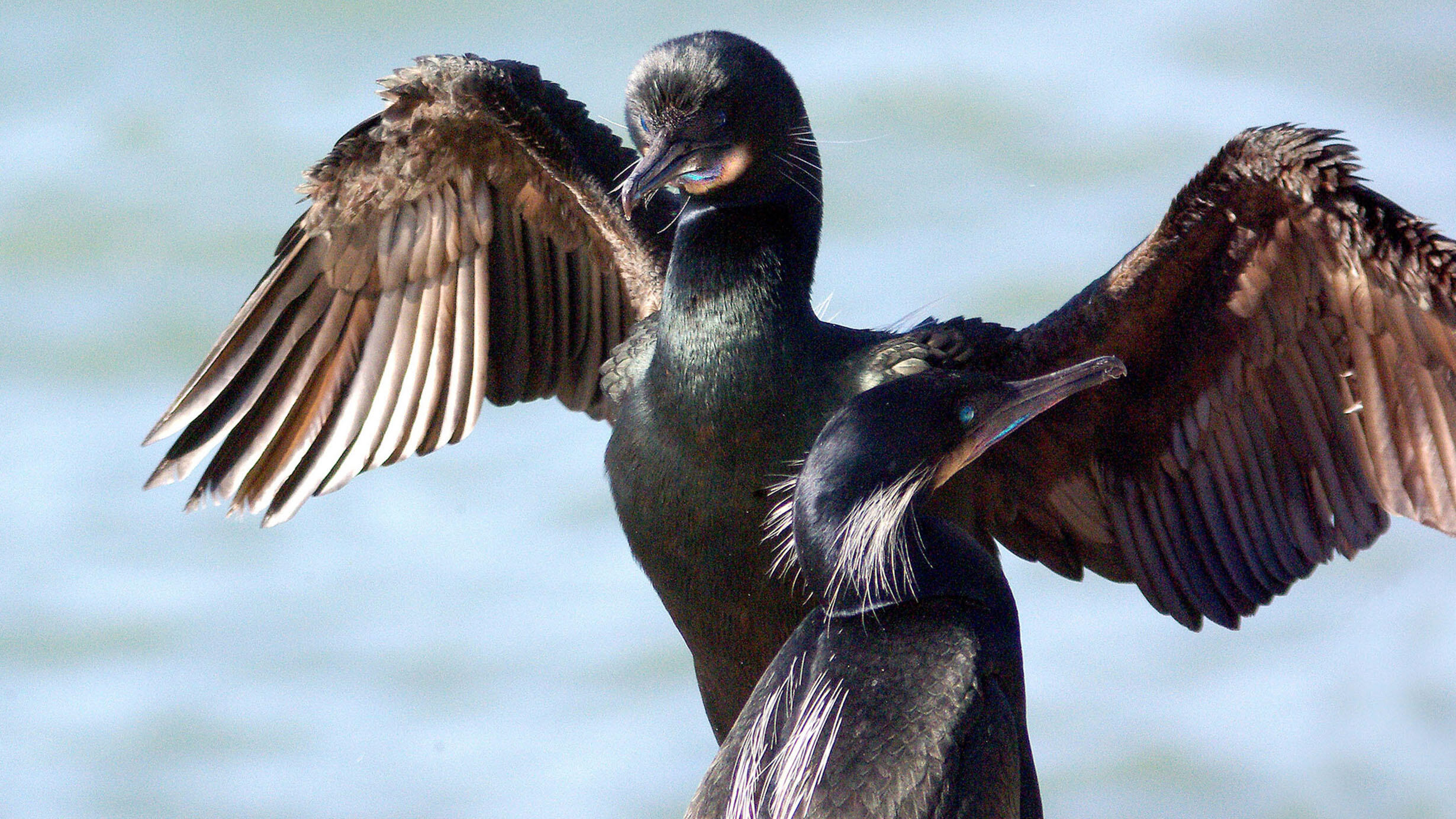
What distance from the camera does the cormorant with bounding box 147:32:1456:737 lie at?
561 cm

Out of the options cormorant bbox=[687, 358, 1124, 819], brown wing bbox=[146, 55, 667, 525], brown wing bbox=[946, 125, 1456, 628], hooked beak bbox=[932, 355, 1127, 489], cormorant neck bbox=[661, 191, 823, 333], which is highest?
brown wing bbox=[146, 55, 667, 525]

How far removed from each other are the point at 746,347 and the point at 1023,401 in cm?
89

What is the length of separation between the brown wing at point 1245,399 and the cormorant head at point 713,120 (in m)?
0.92

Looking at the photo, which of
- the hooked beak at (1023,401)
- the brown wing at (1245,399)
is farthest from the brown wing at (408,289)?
the hooked beak at (1023,401)

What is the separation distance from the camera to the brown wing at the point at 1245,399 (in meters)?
5.55

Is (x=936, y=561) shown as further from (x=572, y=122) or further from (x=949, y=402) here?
(x=572, y=122)

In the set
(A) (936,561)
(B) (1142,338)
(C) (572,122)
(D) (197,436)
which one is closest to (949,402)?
(A) (936,561)

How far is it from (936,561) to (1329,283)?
5.25 feet

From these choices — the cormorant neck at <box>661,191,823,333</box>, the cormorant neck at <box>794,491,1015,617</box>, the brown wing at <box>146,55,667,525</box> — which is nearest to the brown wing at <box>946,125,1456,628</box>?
the cormorant neck at <box>661,191,823,333</box>

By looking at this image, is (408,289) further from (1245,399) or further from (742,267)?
(1245,399)

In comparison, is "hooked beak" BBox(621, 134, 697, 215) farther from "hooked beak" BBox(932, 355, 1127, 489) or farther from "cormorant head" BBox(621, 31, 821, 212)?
"hooked beak" BBox(932, 355, 1127, 489)

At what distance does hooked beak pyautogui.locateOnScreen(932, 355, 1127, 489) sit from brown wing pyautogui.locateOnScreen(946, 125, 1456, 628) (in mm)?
831

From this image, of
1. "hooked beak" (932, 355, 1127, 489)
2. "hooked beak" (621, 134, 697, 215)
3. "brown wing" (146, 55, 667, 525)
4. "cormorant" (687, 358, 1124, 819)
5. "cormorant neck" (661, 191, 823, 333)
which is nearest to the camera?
"cormorant" (687, 358, 1124, 819)

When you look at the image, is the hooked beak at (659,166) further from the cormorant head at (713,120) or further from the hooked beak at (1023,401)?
the hooked beak at (1023,401)
